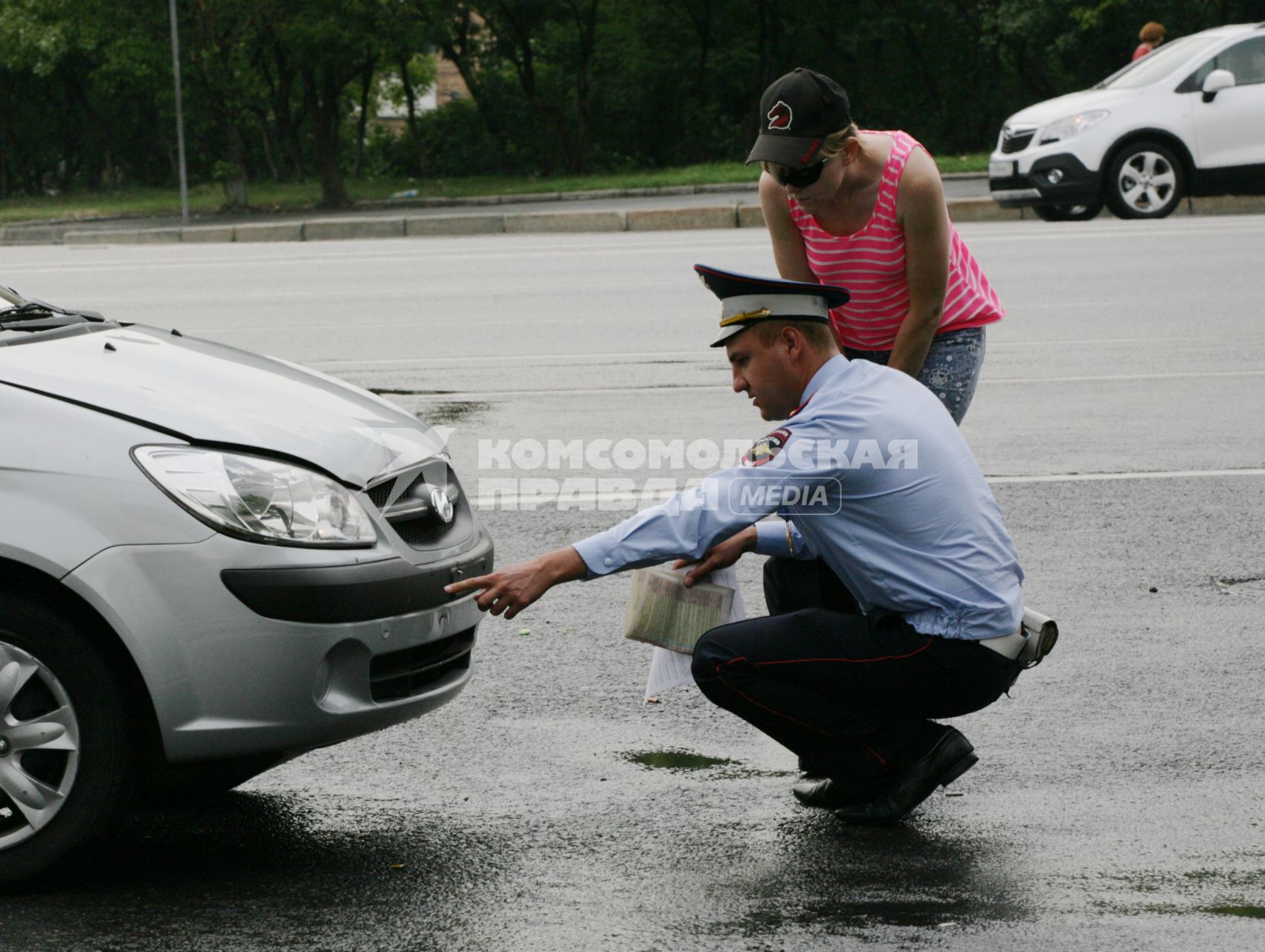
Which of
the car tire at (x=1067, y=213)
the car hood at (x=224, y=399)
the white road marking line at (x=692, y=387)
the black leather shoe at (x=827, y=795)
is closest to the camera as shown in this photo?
the car hood at (x=224, y=399)

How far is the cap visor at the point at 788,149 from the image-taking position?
387cm

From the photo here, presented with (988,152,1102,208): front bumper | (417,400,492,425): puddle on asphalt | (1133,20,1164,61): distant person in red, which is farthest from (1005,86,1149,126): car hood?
(417,400,492,425): puddle on asphalt

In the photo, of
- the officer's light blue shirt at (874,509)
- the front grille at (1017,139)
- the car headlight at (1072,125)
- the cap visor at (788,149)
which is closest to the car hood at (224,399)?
the officer's light blue shirt at (874,509)

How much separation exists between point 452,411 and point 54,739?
5.41 meters

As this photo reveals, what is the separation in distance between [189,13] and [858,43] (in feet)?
51.9

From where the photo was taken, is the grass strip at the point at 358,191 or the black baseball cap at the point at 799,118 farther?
the grass strip at the point at 358,191

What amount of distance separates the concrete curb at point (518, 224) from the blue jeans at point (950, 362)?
13.5 m

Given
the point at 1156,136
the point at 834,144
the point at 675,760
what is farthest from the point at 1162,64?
the point at 675,760

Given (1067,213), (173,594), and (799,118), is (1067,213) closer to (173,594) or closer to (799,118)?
(799,118)

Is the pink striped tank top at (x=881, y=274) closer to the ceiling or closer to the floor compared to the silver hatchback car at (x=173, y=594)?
closer to the ceiling

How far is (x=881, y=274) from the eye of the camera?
13.5ft

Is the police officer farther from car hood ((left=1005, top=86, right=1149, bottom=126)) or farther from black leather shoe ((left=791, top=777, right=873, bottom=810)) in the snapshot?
car hood ((left=1005, top=86, right=1149, bottom=126))

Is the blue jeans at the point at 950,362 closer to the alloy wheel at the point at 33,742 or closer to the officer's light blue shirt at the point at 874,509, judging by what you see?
the officer's light blue shirt at the point at 874,509

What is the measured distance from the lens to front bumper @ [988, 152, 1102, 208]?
16.2m
